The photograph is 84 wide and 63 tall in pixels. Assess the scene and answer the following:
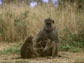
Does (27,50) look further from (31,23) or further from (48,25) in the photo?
(31,23)

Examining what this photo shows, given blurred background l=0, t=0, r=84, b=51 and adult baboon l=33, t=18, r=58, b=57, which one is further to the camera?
blurred background l=0, t=0, r=84, b=51

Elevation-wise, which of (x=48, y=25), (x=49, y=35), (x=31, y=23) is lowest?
(x=49, y=35)

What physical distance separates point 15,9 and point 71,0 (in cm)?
461

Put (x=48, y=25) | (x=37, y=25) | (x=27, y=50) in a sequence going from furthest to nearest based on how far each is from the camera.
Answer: (x=37, y=25), (x=48, y=25), (x=27, y=50)

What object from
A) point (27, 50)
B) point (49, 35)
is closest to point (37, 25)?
point (49, 35)

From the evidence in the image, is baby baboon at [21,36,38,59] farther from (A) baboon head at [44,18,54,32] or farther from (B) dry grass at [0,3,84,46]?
(B) dry grass at [0,3,84,46]

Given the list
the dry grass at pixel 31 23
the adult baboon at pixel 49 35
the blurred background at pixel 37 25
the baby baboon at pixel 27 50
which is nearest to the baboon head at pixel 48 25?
the adult baboon at pixel 49 35

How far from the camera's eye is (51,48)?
8.74 metres

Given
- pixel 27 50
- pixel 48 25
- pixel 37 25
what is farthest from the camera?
pixel 37 25

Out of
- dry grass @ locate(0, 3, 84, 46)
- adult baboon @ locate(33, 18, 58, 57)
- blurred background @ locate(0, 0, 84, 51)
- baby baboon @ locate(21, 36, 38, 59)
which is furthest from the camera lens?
dry grass @ locate(0, 3, 84, 46)

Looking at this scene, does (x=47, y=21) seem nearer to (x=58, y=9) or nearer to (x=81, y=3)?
(x=58, y=9)

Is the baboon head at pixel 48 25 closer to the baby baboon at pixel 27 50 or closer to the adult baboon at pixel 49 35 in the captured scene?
the adult baboon at pixel 49 35

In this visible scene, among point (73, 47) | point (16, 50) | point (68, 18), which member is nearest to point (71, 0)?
point (68, 18)

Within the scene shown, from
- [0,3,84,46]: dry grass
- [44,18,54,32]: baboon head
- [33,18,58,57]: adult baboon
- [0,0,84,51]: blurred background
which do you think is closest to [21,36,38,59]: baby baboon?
[33,18,58,57]: adult baboon
